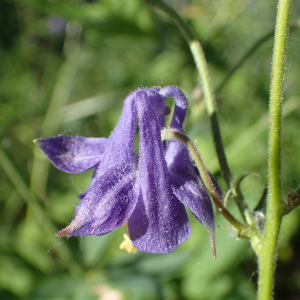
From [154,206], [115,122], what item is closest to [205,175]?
[154,206]

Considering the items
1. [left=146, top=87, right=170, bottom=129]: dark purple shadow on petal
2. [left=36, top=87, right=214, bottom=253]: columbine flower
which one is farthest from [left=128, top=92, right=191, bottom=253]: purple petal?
[left=146, top=87, right=170, bottom=129]: dark purple shadow on petal

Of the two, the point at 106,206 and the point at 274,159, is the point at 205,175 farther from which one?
the point at 106,206

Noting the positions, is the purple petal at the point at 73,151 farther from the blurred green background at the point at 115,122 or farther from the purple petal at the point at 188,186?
the blurred green background at the point at 115,122

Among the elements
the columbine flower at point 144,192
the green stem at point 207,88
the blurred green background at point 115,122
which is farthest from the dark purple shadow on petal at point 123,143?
the blurred green background at point 115,122

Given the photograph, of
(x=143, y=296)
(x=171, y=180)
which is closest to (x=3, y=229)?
(x=143, y=296)

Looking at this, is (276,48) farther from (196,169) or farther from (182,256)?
(182,256)

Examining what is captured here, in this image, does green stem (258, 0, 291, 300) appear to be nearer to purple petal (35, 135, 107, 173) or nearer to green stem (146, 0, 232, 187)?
green stem (146, 0, 232, 187)
